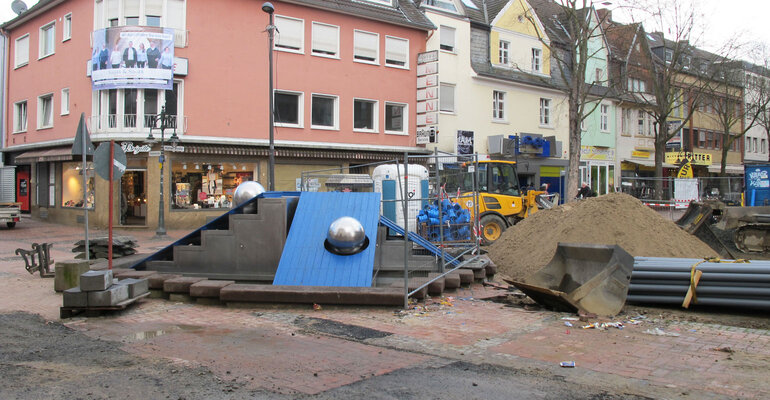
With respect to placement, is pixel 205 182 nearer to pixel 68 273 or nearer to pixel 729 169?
pixel 68 273

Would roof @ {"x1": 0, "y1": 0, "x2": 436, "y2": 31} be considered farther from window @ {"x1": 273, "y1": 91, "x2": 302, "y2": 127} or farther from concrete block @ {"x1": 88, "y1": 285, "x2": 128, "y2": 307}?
concrete block @ {"x1": 88, "y1": 285, "x2": 128, "y2": 307}

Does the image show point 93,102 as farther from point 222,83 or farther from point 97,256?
point 97,256

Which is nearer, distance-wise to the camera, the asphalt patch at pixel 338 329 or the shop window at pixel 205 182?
the asphalt patch at pixel 338 329

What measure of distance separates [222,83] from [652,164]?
3082 cm

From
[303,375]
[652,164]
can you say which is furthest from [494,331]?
[652,164]

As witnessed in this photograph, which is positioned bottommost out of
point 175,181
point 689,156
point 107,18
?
point 175,181

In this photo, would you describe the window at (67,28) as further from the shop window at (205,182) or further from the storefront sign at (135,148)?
the shop window at (205,182)

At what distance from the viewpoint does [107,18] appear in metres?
22.2

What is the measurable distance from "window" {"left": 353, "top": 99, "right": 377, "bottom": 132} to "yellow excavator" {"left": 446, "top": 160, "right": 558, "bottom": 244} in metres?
10.7

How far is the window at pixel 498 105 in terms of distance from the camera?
31.9 m

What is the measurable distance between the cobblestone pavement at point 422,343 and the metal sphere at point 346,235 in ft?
3.59

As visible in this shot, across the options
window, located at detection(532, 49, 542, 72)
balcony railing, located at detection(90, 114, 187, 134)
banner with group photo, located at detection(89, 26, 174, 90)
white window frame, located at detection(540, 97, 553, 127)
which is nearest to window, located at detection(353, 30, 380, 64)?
banner with group photo, located at detection(89, 26, 174, 90)

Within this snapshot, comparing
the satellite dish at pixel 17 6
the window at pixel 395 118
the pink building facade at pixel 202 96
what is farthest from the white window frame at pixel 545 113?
the satellite dish at pixel 17 6

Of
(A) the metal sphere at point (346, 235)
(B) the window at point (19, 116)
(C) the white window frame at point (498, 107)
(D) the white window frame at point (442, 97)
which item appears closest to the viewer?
(A) the metal sphere at point (346, 235)
